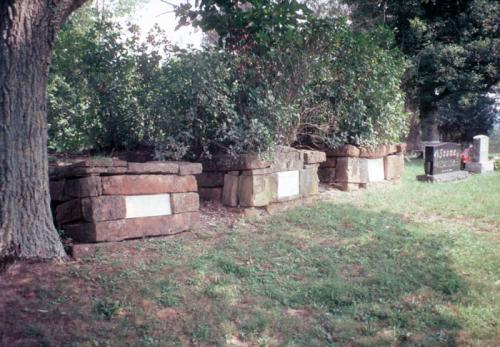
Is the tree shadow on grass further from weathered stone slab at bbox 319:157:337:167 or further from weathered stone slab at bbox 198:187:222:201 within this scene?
weathered stone slab at bbox 319:157:337:167

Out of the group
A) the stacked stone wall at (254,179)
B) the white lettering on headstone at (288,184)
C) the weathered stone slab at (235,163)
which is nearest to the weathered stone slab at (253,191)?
the stacked stone wall at (254,179)

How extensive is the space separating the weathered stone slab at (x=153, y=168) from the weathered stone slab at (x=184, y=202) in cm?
27

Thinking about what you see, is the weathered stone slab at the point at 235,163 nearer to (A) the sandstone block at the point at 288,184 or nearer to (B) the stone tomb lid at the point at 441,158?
(A) the sandstone block at the point at 288,184

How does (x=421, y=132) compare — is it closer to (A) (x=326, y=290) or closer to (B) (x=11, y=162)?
(A) (x=326, y=290)

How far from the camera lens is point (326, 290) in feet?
12.8

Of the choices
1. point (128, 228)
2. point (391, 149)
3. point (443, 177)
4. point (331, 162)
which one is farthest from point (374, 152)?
point (128, 228)

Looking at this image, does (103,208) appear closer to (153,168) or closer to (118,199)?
(118,199)

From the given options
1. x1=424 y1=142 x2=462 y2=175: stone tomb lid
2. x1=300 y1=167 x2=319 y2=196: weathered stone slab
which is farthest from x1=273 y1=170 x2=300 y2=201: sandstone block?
x1=424 y1=142 x2=462 y2=175: stone tomb lid

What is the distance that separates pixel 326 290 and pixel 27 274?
8.10 ft

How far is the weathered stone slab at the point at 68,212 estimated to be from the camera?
4.38 meters

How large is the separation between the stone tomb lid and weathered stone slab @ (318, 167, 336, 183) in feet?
9.99

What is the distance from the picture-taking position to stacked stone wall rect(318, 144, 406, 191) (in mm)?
7867

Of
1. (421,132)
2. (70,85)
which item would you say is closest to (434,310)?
(70,85)

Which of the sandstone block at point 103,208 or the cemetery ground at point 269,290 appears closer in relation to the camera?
the cemetery ground at point 269,290
